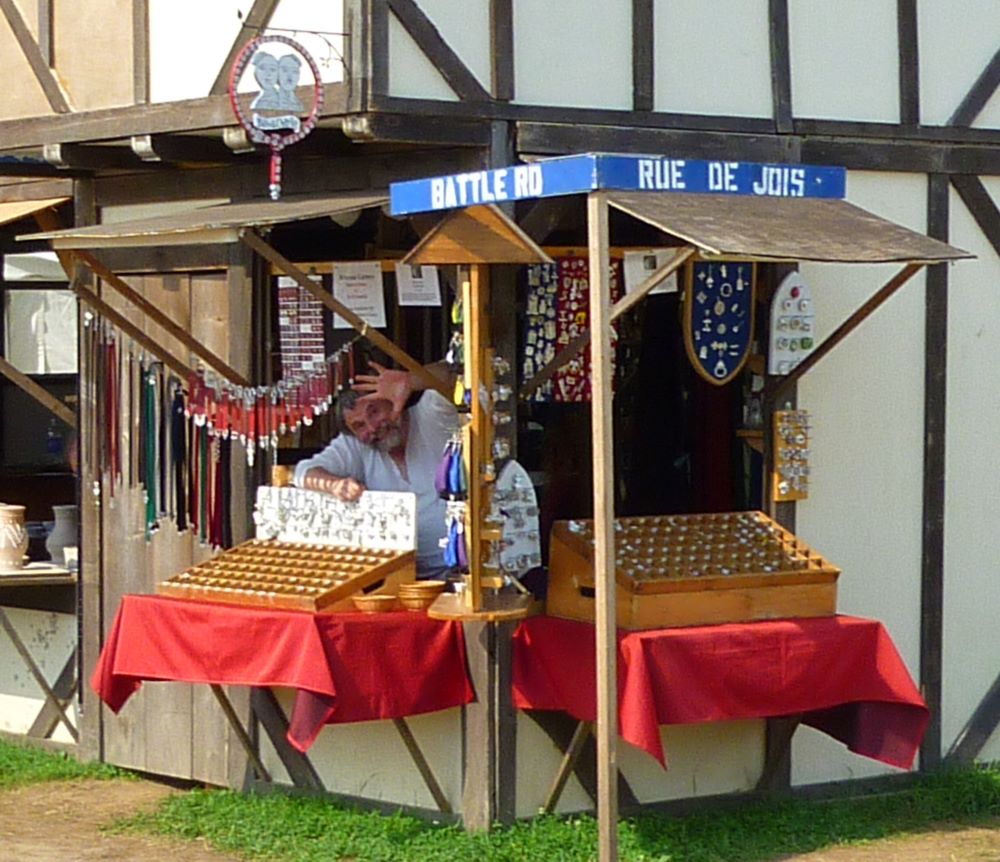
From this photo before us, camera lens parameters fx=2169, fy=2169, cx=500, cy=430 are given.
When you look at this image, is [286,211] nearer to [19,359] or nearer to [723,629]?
[723,629]

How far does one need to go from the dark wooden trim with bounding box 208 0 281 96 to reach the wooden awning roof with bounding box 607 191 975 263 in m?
1.90

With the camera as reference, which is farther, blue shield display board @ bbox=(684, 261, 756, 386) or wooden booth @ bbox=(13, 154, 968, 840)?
blue shield display board @ bbox=(684, 261, 756, 386)

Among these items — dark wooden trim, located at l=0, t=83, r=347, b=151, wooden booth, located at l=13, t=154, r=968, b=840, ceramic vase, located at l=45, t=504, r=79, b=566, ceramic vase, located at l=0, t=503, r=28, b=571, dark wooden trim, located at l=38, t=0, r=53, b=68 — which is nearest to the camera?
wooden booth, located at l=13, t=154, r=968, b=840

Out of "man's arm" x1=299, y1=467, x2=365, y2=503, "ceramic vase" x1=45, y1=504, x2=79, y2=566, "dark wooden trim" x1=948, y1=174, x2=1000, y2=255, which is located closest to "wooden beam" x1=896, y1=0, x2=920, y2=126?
"dark wooden trim" x1=948, y1=174, x2=1000, y2=255

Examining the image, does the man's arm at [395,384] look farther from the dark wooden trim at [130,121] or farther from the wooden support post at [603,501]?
the wooden support post at [603,501]

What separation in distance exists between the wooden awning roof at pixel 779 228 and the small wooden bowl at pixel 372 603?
1882 mm

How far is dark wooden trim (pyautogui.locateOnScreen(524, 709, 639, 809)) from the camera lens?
826 cm

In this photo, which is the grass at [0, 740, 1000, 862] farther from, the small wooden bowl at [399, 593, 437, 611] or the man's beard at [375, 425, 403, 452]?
the man's beard at [375, 425, 403, 452]

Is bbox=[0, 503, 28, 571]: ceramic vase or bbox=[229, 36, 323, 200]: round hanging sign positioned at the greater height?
bbox=[229, 36, 323, 200]: round hanging sign

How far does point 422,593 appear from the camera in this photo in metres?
8.05

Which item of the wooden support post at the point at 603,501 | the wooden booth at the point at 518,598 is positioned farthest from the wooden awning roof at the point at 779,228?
the wooden support post at the point at 603,501

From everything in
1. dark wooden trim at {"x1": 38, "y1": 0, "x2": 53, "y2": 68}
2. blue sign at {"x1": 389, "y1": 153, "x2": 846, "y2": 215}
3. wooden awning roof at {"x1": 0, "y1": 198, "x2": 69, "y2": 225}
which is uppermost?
dark wooden trim at {"x1": 38, "y1": 0, "x2": 53, "y2": 68}

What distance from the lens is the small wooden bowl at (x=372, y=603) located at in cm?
800

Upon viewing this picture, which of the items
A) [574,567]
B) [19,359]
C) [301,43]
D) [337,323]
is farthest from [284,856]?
[19,359]
